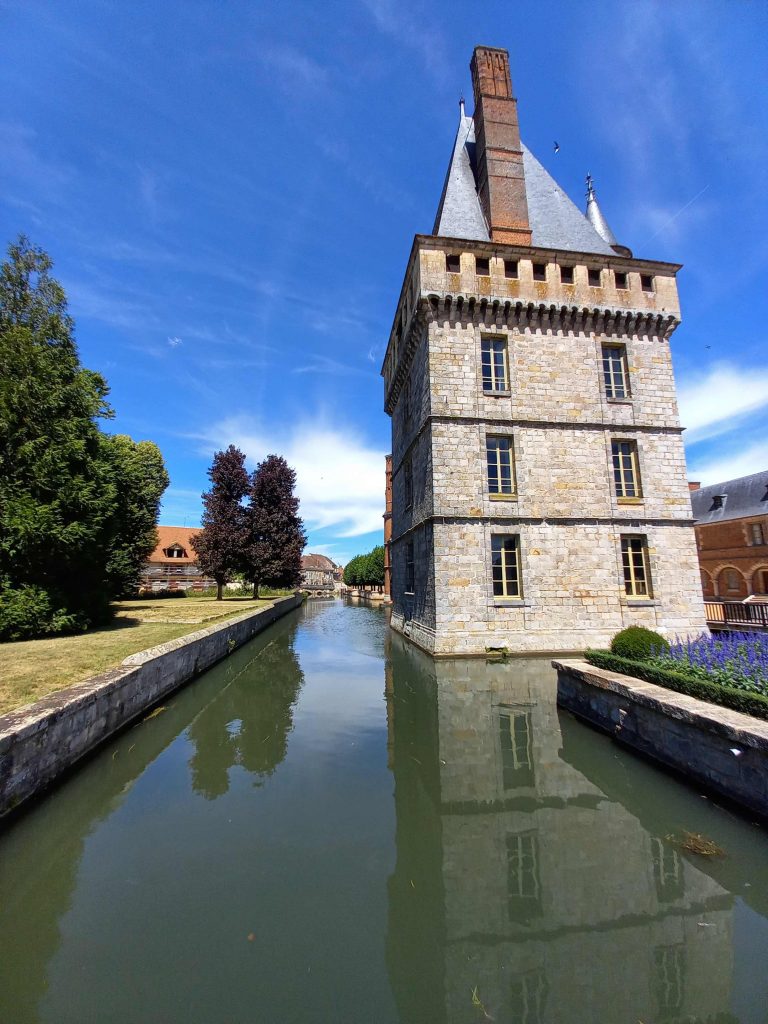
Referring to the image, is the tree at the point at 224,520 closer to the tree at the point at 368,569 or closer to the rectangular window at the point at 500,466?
the rectangular window at the point at 500,466

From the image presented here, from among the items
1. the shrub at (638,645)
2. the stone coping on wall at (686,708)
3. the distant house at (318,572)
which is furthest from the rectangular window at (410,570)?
the distant house at (318,572)

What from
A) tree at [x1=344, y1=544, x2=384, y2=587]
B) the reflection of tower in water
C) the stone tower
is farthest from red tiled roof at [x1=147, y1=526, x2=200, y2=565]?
the reflection of tower in water

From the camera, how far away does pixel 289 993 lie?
263cm

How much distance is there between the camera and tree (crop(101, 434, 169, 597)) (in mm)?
15336

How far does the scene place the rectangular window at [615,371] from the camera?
16.1 metres

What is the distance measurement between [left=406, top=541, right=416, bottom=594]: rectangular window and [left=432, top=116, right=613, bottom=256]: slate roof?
451 inches

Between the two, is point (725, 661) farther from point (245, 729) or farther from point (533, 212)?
point (533, 212)

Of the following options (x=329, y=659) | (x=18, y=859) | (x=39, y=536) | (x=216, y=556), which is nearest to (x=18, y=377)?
(x=39, y=536)

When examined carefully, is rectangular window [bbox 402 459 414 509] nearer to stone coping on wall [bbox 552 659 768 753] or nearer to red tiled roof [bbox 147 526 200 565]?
stone coping on wall [bbox 552 659 768 753]

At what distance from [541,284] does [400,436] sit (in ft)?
28.7

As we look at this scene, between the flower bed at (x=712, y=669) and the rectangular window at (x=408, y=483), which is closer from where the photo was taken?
the flower bed at (x=712, y=669)

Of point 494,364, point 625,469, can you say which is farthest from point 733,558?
point 494,364

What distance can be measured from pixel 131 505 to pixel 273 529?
16.4m

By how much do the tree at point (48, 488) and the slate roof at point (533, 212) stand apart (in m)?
13.3
